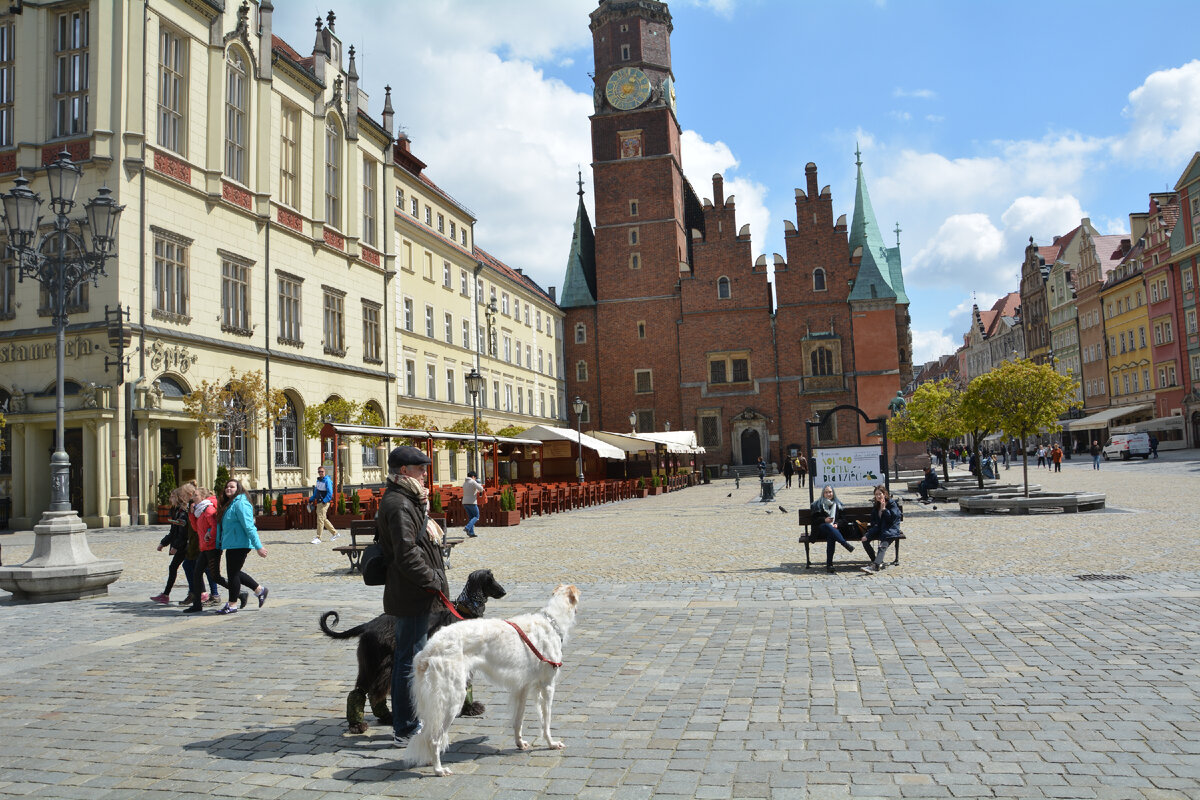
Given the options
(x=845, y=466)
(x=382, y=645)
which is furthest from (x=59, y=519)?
(x=845, y=466)

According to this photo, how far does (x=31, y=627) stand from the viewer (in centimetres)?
996

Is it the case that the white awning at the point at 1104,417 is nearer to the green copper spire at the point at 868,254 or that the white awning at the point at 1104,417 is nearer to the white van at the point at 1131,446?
the white van at the point at 1131,446

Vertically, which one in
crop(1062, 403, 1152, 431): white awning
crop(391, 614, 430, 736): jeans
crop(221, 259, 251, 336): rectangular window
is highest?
crop(221, 259, 251, 336): rectangular window

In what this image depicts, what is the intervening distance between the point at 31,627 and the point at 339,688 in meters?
5.16

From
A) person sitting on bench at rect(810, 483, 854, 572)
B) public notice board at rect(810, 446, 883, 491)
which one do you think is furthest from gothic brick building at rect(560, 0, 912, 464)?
person sitting on bench at rect(810, 483, 854, 572)

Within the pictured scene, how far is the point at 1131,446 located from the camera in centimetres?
5738

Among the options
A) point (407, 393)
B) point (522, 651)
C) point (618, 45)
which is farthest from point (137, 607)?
point (618, 45)

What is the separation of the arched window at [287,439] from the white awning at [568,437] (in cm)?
867

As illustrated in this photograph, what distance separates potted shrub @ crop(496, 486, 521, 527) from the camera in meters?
24.0

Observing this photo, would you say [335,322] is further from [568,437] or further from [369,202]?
[568,437]

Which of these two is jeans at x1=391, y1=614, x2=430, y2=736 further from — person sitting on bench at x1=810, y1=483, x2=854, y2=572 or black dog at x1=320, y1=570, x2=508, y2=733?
person sitting on bench at x1=810, y1=483, x2=854, y2=572

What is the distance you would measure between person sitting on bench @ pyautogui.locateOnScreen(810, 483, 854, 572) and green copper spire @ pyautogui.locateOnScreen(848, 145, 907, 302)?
5116cm

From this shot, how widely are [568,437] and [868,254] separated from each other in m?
40.7

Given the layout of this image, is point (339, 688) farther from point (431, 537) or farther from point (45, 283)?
point (45, 283)
